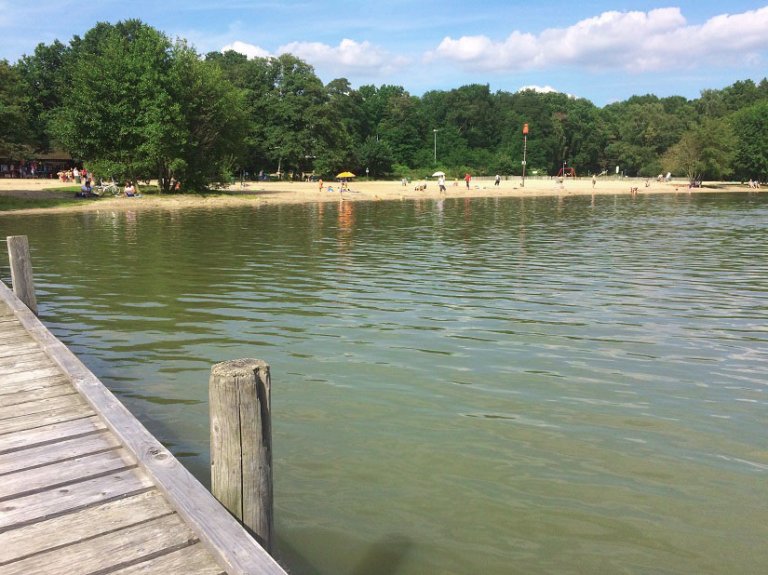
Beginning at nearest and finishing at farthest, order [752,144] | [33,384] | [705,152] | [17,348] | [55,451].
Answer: [55,451]
[33,384]
[17,348]
[705,152]
[752,144]

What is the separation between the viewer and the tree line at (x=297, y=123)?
135ft

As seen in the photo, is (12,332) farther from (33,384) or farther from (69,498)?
(69,498)

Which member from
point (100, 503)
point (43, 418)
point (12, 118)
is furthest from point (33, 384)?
point (12, 118)

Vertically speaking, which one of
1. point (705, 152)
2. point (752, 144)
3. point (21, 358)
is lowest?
point (21, 358)

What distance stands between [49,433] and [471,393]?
4458 mm

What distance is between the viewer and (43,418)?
4.98 metres

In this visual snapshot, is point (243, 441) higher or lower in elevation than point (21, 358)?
higher

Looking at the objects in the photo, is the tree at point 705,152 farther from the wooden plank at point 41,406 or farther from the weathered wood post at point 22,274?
the wooden plank at point 41,406

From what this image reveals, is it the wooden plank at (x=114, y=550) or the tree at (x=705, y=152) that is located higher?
the tree at (x=705, y=152)

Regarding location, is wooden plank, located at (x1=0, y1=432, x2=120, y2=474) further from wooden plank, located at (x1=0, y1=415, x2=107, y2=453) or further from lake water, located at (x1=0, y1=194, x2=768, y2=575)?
lake water, located at (x1=0, y1=194, x2=768, y2=575)

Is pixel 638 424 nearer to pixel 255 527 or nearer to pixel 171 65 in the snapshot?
pixel 255 527

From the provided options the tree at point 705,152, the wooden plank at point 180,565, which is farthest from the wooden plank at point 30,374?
the tree at point 705,152

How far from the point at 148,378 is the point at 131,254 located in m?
12.3

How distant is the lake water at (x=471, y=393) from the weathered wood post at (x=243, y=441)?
42.7 inches
